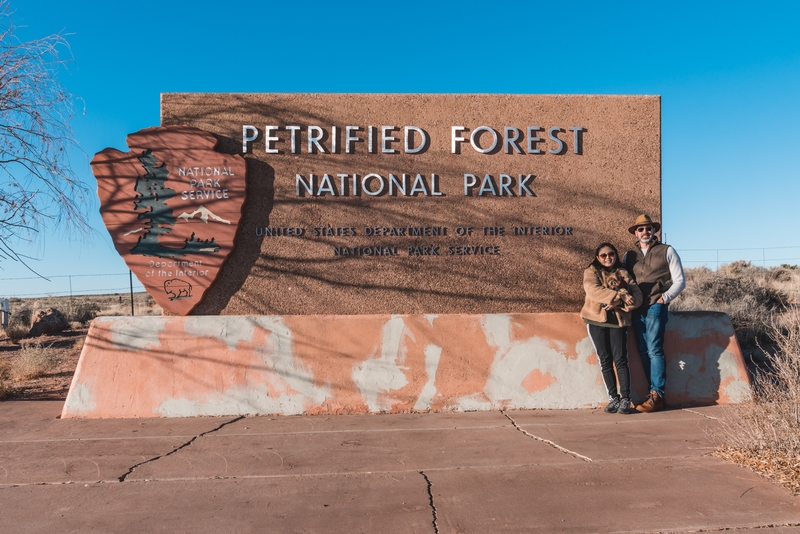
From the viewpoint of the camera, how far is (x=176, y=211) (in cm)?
754

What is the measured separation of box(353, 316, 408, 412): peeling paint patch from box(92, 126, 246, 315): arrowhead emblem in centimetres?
210

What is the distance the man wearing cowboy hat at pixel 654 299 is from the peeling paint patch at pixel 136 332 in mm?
5461

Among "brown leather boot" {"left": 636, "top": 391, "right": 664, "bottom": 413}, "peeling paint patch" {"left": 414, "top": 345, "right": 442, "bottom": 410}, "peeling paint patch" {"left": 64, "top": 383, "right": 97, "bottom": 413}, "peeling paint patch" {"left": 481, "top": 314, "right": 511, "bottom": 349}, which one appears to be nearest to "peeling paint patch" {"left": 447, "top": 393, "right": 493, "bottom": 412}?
"peeling paint patch" {"left": 414, "top": 345, "right": 442, "bottom": 410}

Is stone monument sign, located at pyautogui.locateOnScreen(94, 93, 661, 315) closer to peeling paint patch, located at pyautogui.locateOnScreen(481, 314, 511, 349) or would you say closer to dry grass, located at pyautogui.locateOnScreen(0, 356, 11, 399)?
peeling paint patch, located at pyautogui.locateOnScreen(481, 314, 511, 349)

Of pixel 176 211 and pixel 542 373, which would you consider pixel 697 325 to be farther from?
pixel 176 211

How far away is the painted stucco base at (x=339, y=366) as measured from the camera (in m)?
7.18

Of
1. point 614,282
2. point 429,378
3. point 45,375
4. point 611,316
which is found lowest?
point 45,375

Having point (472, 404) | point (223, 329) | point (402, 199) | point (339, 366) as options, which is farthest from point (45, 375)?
point (472, 404)

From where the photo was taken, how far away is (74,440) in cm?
616

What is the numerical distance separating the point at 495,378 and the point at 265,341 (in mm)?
2663

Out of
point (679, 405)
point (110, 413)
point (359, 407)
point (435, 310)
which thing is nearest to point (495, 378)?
point (435, 310)

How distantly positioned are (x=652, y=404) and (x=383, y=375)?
3015 millimetres

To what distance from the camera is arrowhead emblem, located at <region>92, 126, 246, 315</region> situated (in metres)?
7.51

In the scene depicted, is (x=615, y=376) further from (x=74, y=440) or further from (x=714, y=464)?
(x=74, y=440)
